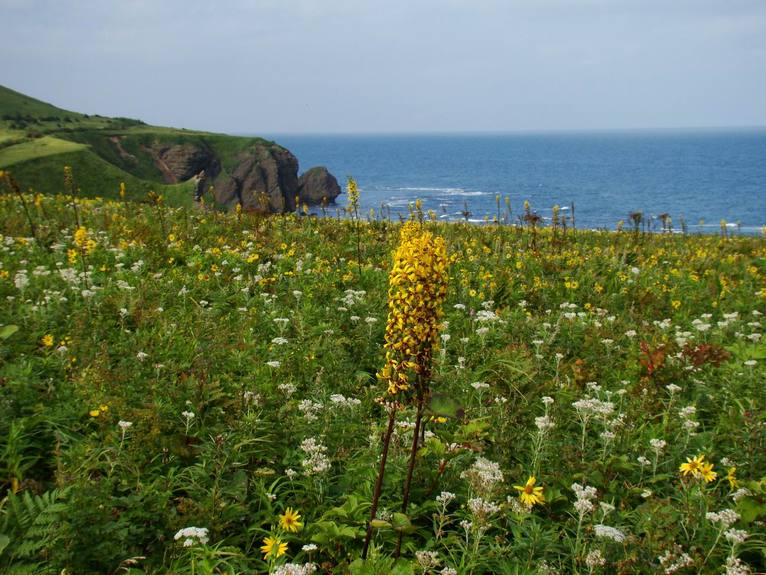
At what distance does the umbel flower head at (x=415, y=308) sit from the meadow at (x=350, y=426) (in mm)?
31

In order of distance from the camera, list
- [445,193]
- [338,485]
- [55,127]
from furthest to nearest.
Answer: [55,127] → [445,193] → [338,485]

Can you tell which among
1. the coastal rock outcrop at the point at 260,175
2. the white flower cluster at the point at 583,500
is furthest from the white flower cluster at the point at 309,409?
the coastal rock outcrop at the point at 260,175

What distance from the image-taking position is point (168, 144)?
13138 centimetres

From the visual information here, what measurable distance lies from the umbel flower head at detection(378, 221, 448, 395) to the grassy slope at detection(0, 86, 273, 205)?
44.0 meters

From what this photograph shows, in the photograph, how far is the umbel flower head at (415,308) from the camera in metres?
2.86

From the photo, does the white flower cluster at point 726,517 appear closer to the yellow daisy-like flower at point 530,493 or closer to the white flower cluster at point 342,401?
the yellow daisy-like flower at point 530,493

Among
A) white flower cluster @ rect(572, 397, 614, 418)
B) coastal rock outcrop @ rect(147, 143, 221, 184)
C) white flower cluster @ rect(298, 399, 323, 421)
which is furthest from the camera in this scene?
coastal rock outcrop @ rect(147, 143, 221, 184)

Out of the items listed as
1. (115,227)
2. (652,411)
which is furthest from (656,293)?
(115,227)

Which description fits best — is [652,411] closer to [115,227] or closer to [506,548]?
[506,548]

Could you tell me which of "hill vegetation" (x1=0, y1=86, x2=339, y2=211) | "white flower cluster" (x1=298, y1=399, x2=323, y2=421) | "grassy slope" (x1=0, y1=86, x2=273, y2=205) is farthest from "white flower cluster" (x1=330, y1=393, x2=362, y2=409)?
"hill vegetation" (x1=0, y1=86, x2=339, y2=211)

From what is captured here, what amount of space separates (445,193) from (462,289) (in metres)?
104

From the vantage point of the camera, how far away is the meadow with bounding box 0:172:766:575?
10.1 ft

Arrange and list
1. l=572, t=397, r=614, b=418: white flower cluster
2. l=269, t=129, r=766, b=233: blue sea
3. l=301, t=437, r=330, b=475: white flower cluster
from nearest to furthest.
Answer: l=301, t=437, r=330, b=475: white flower cluster → l=572, t=397, r=614, b=418: white flower cluster → l=269, t=129, r=766, b=233: blue sea

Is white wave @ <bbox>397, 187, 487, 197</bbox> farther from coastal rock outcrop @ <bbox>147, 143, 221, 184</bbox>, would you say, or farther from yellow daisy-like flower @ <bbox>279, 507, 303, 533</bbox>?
yellow daisy-like flower @ <bbox>279, 507, 303, 533</bbox>
